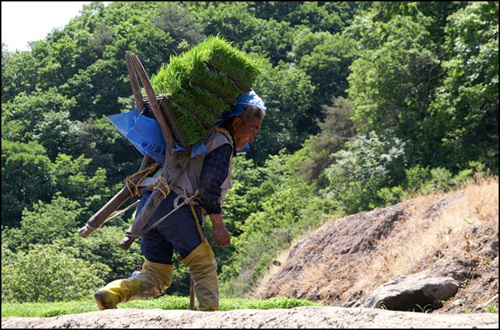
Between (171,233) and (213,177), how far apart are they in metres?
0.51

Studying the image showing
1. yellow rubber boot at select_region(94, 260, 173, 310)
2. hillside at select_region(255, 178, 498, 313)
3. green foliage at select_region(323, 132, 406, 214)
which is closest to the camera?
yellow rubber boot at select_region(94, 260, 173, 310)

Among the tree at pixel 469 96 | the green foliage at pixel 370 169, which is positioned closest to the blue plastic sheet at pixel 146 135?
the tree at pixel 469 96

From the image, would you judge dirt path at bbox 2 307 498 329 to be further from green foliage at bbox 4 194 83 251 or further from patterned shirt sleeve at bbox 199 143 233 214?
green foliage at bbox 4 194 83 251

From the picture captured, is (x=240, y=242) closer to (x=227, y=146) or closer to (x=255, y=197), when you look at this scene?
(x=255, y=197)

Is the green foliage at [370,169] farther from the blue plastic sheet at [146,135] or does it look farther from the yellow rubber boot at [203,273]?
the yellow rubber boot at [203,273]

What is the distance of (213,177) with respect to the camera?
6723 mm

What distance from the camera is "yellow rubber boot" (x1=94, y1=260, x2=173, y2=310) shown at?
6.16m

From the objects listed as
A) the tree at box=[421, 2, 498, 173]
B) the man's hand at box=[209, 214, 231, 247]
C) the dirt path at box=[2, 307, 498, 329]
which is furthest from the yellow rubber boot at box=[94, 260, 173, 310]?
the tree at box=[421, 2, 498, 173]

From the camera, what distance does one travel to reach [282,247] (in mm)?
29328

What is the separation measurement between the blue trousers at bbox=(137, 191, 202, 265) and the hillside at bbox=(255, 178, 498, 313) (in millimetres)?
4469

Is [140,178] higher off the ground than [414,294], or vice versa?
[140,178]

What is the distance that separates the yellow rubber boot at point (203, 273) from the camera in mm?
6578

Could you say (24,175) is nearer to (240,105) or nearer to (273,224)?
(273,224)

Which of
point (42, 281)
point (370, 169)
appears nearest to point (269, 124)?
point (370, 169)
